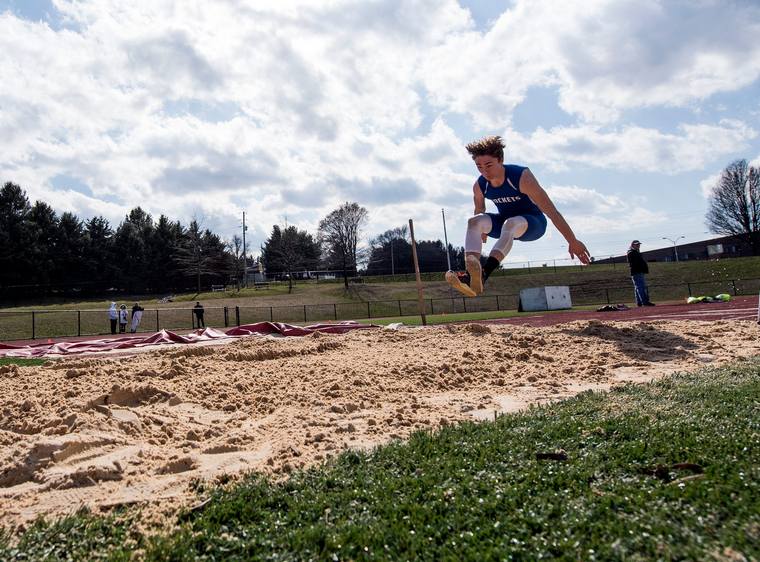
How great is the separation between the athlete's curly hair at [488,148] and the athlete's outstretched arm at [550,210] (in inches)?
19.5

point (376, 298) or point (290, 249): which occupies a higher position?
point (290, 249)

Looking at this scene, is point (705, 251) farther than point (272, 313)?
Yes

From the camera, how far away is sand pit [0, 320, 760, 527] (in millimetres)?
2879

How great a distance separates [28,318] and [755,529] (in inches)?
1488

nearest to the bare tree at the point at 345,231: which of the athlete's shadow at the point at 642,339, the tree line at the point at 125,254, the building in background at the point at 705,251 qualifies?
the tree line at the point at 125,254

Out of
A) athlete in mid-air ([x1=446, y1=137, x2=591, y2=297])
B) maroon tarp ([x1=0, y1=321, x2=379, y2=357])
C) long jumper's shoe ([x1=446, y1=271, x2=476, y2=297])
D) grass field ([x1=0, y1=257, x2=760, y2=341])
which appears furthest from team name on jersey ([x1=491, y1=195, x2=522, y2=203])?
grass field ([x1=0, y1=257, x2=760, y2=341])

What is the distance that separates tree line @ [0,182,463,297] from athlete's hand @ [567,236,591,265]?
147 feet

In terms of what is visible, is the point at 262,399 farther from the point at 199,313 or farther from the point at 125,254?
the point at 125,254

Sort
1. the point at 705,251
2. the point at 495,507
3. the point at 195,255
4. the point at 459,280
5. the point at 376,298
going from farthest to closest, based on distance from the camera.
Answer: the point at 705,251, the point at 195,255, the point at 376,298, the point at 459,280, the point at 495,507

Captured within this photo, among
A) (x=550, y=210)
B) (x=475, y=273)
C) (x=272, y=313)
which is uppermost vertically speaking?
(x=550, y=210)

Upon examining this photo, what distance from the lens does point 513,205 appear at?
24.7 feet

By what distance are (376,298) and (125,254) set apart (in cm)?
3657

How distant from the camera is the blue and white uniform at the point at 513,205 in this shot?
7.43 meters

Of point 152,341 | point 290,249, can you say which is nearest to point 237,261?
point 290,249
